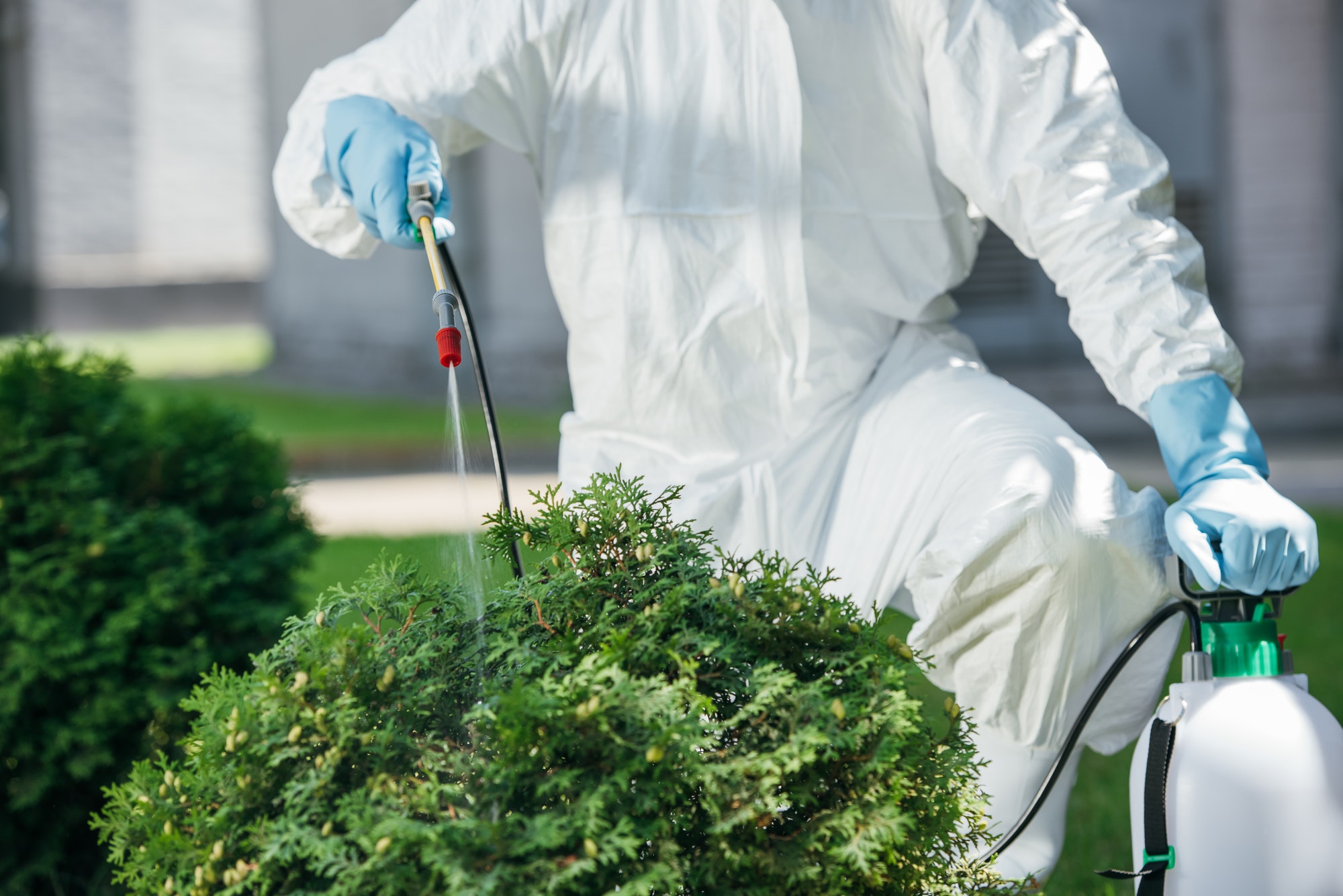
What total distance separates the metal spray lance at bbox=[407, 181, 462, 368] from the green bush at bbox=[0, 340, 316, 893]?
1039 millimetres

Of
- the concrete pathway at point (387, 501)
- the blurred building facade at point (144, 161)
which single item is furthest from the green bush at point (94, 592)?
the blurred building facade at point (144, 161)

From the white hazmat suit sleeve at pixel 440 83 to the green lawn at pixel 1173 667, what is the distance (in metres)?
0.56

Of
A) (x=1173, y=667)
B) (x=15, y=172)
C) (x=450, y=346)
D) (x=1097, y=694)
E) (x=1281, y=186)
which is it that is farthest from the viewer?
(x=15, y=172)

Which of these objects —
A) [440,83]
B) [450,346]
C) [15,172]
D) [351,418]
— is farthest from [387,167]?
[15,172]

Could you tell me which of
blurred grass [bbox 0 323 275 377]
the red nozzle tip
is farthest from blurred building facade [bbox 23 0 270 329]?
the red nozzle tip

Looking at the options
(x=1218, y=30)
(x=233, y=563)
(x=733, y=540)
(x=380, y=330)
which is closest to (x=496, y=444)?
(x=733, y=540)

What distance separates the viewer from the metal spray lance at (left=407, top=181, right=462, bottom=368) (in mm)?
1461

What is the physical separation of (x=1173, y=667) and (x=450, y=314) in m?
2.77

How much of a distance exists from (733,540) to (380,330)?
28.1 feet

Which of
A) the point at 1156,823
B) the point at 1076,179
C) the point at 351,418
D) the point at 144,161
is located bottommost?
the point at 351,418

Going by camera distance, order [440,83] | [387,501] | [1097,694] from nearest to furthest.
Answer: [1097,694], [440,83], [387,501]

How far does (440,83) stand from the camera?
1972mm

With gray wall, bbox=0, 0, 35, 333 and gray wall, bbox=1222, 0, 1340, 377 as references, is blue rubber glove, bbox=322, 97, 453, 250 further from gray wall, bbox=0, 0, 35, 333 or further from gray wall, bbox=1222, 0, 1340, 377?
gray wall, bbox=0, 0, 35, 333

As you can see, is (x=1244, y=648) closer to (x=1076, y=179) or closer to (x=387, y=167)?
(x=1076, y=179)
